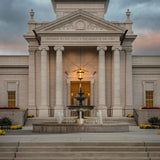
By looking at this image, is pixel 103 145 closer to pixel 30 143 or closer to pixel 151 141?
pixel 151 141

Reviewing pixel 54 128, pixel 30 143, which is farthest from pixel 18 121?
pixel 30 143

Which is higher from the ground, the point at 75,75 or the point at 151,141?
the point at 75,75

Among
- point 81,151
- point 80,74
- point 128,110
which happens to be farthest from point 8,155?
point 128,110

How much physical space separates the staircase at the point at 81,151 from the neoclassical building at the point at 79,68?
24.3 meters

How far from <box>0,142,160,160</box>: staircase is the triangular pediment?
1019 inches

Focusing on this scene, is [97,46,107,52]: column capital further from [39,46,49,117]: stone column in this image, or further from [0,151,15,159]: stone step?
[0,151,15,159]: stone step

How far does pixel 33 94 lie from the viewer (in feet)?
141

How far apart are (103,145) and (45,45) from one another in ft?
86.1

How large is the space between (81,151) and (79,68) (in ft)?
93.3

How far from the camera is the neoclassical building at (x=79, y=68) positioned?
40.8 metres

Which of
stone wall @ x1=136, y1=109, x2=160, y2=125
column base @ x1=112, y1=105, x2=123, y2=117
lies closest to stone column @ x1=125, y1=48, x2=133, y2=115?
column base @ x1=112, y1=105, x2=123, y2=117

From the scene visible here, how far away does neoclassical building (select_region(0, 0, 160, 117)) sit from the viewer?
134ft

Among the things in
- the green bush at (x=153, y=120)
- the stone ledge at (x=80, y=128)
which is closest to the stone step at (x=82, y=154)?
the stone ledge at (x=80, y=128)

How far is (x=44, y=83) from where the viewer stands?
1614 inches
